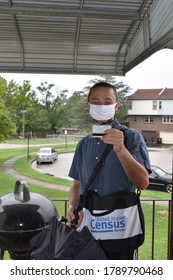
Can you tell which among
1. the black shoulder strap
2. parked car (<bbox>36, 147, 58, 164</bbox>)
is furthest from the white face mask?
parked car (<bbox>36, 147, 58, 164</bbox>)

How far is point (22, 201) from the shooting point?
1.28 metres

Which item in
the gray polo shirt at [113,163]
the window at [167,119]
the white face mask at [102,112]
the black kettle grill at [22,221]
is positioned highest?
the window at [167,119]

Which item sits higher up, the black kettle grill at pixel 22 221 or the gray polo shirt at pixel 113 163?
the gray polo shirt at pixel 113 163

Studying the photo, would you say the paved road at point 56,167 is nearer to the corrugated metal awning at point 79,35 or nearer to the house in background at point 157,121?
the house in background at point 157,121

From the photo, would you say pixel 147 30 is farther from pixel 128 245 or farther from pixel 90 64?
pixel 128 245

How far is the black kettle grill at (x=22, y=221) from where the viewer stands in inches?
48.0

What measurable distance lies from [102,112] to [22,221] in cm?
54

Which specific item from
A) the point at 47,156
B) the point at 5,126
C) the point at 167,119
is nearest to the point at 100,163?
the point at 167,119

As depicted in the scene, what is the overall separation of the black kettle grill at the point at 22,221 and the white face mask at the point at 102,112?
17.5 inches

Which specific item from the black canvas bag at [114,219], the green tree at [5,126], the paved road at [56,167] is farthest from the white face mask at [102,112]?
the green tree at [5,126]

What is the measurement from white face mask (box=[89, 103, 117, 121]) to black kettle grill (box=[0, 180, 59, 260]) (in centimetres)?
44
